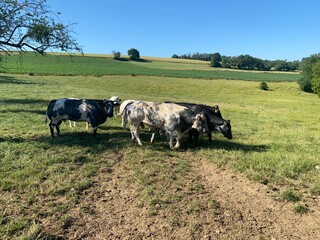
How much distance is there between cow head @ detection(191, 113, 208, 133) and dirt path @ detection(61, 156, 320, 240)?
3229 millimetres

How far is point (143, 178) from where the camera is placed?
721 centimetres

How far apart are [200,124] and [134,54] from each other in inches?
4517

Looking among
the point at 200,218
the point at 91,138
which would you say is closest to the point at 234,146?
the point at 91,138

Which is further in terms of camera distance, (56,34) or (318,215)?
(56,34)

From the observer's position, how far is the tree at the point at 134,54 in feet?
386

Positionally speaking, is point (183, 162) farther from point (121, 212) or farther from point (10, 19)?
point (10, 19)

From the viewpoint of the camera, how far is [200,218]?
5543 mm

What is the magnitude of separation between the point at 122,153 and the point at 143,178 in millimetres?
2184

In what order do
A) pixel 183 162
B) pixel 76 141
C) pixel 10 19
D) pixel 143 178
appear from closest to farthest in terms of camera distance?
pixel 143 178
pixel 183 162
pixel 76 141
pixel 10 19

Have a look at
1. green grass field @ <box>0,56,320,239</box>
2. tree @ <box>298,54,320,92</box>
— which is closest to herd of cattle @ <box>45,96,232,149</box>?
green grass field @ <box>0,56,320,239</box>

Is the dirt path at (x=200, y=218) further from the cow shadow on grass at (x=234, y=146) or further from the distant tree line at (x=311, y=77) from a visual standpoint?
the distant tree line at (x=311, y=77)

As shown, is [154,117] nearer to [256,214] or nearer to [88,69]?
[256,214]

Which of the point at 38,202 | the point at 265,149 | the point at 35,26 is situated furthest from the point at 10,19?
the point at 265,149

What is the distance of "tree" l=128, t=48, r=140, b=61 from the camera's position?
117688 millimetres
